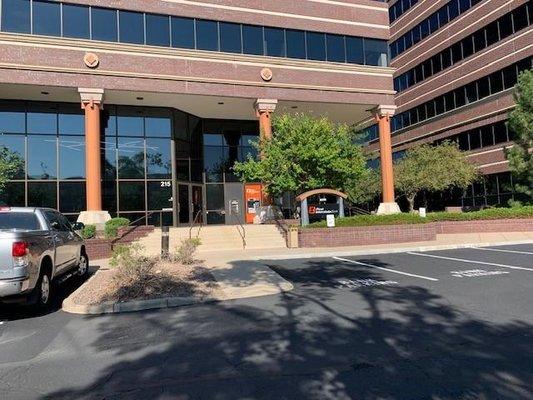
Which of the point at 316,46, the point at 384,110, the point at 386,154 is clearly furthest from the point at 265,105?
the point at 386,154

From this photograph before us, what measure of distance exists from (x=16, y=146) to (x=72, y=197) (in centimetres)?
356

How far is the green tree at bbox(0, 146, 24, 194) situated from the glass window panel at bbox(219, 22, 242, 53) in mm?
11698

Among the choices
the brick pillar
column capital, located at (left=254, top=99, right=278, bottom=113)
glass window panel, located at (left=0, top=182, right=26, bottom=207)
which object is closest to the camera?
glass window panel, located at (left=0, top=182, right=26, bottom=207)

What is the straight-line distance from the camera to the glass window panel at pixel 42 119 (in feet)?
75.5

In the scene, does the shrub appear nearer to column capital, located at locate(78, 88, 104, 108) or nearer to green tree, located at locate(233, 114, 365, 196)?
green tree, located at locate(233, 114, 365, 196)

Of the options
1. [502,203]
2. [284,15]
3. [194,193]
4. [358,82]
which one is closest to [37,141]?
[194,193]

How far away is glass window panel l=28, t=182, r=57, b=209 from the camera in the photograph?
22.6 meters

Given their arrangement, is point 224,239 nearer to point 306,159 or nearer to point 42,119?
point 306,159

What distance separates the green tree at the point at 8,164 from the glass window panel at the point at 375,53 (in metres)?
20.0

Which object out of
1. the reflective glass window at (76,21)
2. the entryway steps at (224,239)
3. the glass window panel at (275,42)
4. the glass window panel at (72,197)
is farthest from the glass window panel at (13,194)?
the glass window panel at (275,42)

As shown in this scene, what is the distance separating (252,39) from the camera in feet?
83.9

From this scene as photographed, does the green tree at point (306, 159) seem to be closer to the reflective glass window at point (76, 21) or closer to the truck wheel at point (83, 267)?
the reflective glass window at point (76, 21)

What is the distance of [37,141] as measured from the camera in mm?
22891

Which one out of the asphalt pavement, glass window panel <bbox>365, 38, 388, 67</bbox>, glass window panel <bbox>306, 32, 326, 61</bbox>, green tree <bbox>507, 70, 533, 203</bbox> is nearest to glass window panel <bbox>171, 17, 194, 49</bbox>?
Answer: glass window panel <bbox>306, 32, 326, 61</bbox>
